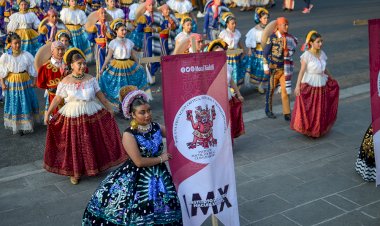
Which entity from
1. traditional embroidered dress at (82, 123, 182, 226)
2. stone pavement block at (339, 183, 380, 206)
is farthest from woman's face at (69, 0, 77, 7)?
traditional embroidered dress at (82, 123, 182, 226)

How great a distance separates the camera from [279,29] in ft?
32.6

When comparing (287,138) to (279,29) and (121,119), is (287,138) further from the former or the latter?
(121,119)

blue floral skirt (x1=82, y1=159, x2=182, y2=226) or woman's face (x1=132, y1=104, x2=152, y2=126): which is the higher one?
woman's face (x1=132, y1=104, x2=152, y2=126)

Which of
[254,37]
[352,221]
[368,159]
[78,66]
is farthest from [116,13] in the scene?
[352,221]

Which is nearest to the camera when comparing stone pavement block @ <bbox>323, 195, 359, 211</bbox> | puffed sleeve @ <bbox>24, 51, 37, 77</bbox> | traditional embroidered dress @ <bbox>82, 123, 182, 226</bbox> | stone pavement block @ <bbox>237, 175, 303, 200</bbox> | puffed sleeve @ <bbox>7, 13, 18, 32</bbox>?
traditional embroidered dress @ <bbox>82, 123, 182, 226</bbox>

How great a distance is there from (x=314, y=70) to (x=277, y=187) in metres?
2.34

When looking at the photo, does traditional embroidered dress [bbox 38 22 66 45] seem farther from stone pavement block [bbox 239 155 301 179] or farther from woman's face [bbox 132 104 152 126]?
woman's face [bbox 132 104 152 126]

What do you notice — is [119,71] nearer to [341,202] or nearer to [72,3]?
[72,3]

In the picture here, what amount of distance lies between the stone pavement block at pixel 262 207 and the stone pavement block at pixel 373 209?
0.84m

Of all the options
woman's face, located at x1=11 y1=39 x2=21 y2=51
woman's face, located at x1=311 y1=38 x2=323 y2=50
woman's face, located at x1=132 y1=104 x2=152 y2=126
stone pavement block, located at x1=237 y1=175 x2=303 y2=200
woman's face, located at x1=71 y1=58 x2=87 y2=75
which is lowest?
stone pavement block, located at x1=237 y1=175 x2=303 y2=200

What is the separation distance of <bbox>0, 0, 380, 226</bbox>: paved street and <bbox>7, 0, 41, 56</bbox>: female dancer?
12.7 feet

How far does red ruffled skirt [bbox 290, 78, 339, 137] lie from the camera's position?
9156 mm

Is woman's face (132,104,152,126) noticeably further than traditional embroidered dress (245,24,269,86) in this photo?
No

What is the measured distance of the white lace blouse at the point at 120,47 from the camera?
10.6 metres
